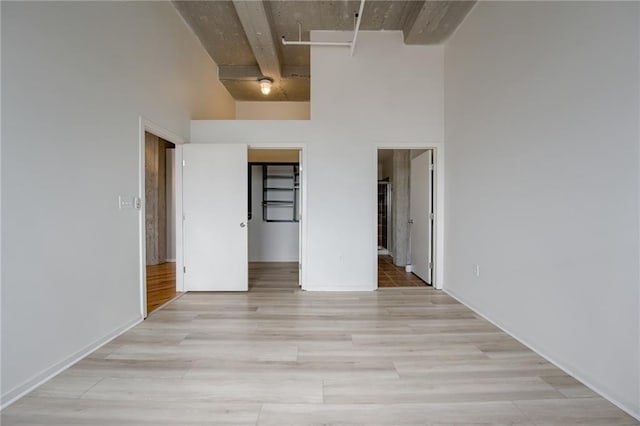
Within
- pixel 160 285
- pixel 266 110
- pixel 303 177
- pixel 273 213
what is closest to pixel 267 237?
pixel 273 213

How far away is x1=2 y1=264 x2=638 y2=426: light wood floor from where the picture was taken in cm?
156

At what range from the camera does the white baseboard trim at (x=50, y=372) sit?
1.63 metres

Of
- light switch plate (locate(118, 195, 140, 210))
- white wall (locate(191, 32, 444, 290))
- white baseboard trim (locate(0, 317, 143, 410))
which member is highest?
white wall (locate(191, 32, 444, 290))

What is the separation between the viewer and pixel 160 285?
423cm

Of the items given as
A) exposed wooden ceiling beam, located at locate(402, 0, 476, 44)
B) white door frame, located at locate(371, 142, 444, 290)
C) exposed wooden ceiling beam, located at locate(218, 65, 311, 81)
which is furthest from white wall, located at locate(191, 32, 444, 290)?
exposed wooden ceiling beam, located at locate(218, 65, 311, 81)

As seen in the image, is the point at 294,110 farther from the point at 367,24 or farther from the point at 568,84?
the point at 568,84

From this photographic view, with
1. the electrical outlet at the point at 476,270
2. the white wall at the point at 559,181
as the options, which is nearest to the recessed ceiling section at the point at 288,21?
the white wall at the point at 559,181

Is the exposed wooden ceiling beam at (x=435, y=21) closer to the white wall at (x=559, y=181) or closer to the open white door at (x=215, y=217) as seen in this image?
the white wall at (x=559, y=181)

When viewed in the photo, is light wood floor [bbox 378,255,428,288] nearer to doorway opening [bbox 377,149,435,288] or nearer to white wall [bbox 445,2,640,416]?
doorway opening [bbox 377,149,435,288]

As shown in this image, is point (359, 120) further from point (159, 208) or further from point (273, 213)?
point (159, 208)

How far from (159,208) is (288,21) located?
4.51m

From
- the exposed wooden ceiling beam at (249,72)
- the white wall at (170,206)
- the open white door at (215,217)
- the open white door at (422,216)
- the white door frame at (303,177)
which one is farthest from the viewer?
the white wall at (170,206)

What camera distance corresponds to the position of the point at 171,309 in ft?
10.5

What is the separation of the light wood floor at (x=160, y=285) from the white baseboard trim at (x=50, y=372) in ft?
2.32
